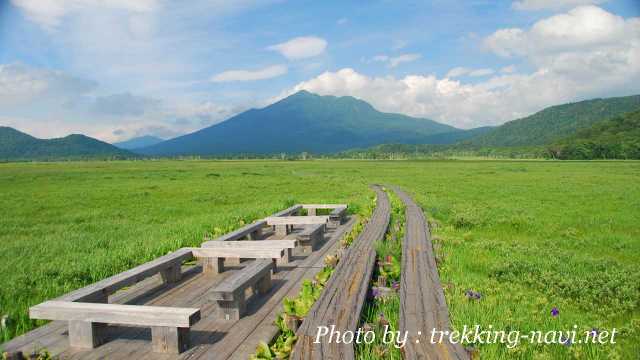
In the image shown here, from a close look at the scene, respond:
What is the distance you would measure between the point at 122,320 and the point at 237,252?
126 inches

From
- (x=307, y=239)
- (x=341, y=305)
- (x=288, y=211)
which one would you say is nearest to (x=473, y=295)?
(x=341, y=305)

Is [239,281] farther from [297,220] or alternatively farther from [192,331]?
[297,220]

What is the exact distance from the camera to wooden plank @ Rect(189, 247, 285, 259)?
7285mm

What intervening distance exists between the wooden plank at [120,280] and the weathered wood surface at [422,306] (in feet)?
12.1

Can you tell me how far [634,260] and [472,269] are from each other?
4.41m

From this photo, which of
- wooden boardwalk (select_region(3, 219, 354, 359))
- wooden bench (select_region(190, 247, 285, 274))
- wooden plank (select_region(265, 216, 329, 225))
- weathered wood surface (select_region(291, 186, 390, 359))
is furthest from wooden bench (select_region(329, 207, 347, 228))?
wooden boardwalk (select_region(3, 219, 354, 359))

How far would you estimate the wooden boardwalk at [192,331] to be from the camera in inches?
173

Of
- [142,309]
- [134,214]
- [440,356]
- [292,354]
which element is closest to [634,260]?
[440,356]

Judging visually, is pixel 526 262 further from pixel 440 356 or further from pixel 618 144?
pixel 618 144

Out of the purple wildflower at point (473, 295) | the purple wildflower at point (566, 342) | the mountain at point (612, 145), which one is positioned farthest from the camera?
the mountain at point (612, 145)

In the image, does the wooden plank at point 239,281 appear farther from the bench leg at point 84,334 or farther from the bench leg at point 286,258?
the bench leg at point 286,258

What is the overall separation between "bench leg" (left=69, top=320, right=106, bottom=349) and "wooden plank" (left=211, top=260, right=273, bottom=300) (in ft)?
4.16

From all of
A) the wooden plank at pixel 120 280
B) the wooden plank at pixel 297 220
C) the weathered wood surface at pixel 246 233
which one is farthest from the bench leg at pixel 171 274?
the wooden plank at pixel 297 220

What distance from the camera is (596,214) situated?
17.3 metres
